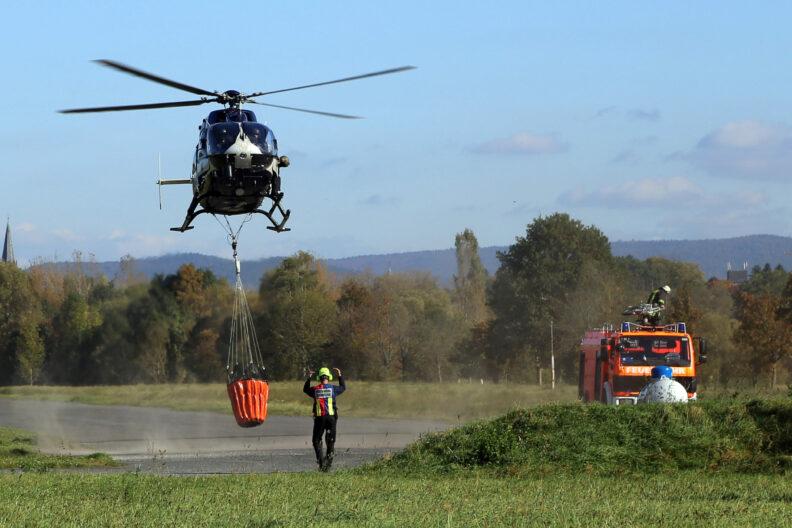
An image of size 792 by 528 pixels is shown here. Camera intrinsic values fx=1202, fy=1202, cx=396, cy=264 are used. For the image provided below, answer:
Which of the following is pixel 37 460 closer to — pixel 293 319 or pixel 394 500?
pixel 394 500

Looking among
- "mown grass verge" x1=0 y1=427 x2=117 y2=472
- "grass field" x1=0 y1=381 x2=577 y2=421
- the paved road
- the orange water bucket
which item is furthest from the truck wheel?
"grass field" x1=0 y1=381 x2=577 y2=421

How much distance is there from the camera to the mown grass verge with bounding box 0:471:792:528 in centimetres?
1453

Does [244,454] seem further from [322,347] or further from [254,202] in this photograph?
[322,347]

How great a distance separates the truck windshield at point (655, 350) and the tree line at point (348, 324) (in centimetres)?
2833

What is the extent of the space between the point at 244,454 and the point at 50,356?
48599 mm

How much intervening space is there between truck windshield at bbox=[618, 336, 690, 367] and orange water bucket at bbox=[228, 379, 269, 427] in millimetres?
12684

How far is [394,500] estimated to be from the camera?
56.3 ft

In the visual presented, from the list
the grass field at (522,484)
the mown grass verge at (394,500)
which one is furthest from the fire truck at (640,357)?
the mown grass verge at (394,500)

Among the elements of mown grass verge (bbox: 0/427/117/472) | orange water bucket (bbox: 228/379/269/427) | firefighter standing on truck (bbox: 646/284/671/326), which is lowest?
mown grass verge (bbox: 0/427/117/472)

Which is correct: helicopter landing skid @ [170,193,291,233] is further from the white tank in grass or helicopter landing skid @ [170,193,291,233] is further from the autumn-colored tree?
the autumn-colored tree

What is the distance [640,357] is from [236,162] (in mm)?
15781

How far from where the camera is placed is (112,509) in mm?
16172

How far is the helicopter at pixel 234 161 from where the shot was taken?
2391 cm

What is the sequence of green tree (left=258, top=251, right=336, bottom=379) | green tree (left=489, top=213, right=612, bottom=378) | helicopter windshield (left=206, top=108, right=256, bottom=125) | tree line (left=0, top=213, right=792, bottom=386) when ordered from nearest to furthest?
1. helicopter windshield (left=206, top=108, right=256, bottom=125)
2. green tree (left=258, top=251, right=336, bottom=379)
3. tree line (left=0, top=213, right=792, bottom=386)
4. green tree (left=489, top=213, right=612, bottom=378)
